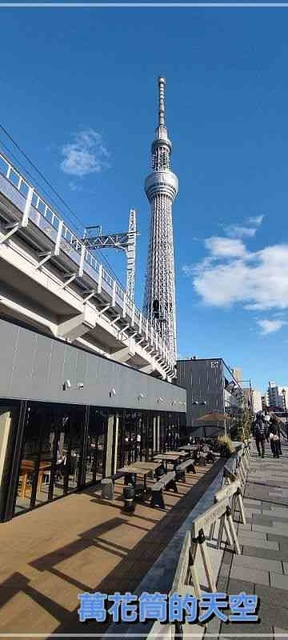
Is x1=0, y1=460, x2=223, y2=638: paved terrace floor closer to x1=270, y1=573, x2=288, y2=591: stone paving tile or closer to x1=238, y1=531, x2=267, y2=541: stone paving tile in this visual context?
x1=238, y1=531, x2=267, y2=541: stone paving tile

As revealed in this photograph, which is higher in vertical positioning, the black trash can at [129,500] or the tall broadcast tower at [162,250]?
the tall broadcast tower at [162,250]

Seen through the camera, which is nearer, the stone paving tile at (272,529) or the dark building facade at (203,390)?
the stone paving tile at (272,529)

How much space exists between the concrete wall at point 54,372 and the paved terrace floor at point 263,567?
561cm

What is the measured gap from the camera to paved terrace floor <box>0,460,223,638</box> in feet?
13.1

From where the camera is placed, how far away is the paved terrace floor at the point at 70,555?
3990 mm

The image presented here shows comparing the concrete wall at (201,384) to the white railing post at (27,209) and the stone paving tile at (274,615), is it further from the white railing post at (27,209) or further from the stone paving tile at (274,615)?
the stone paving tile at (274,615)

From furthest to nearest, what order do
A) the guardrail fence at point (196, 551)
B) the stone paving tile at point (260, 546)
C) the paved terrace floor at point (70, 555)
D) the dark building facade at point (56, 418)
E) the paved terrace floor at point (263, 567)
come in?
the dark building facade at point (56, 418) < the stone paving tile at point (260, 546) < the paved terrace floor at point (70, 555) < the paved terrace floor at point (263, 567) < the guardrail fence at point (196, 551)

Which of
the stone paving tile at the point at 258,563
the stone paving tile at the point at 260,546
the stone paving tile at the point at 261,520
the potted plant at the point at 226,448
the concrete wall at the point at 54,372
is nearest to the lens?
the stone paving tile at the point at 258,563

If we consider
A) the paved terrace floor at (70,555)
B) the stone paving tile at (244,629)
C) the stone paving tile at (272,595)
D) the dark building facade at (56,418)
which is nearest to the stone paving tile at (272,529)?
the paved terrace floor at (70,555)

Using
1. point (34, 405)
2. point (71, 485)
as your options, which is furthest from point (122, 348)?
point (34, 405)

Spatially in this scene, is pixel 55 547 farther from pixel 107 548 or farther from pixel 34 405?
pixel 34 405

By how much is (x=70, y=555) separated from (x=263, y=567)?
3.20 metres

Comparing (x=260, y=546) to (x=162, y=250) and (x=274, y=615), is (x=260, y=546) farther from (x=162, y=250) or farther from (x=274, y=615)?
(x=162, y=250)

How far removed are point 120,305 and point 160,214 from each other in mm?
84928
